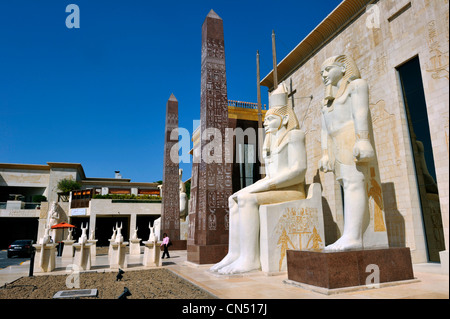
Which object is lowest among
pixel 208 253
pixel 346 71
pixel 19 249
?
pixel 19 249

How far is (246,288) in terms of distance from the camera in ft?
15.4

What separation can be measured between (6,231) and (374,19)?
31.9 meters

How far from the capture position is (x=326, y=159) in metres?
5.93

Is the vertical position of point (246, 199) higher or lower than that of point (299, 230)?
higher

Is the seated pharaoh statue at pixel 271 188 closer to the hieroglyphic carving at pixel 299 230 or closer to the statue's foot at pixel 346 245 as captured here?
the hieroglyphic carving at pixel 299 230

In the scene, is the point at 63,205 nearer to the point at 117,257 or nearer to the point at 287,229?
the point at 117,257

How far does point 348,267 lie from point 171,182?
12.9 m

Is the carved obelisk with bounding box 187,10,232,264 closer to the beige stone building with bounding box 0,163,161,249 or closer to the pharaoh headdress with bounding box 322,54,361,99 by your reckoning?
the pharaoh headdress with bounding box 322,54,361,99

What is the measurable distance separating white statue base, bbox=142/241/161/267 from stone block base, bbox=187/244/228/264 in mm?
1421

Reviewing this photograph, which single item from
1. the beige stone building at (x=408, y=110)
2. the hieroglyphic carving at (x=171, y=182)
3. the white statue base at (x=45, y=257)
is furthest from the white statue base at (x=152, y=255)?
the hieroglyphic carving at (x=171, y=182)

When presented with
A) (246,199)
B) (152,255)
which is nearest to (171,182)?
(152,255)

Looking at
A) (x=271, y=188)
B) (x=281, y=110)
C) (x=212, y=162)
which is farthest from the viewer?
(x=212, y=162)
